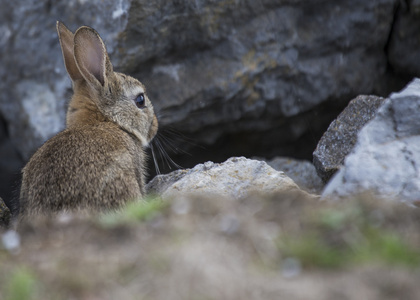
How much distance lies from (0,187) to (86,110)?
3017 mm

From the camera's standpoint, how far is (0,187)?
306 inches

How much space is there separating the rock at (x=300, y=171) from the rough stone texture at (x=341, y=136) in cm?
80

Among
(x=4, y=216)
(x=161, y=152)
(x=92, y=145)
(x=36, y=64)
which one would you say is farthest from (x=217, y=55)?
(x=4, y=216)

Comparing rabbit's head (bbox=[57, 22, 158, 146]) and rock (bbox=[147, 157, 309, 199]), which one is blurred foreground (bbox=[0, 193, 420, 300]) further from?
rabbit's head (bbox=[57, 22, 158, 146])

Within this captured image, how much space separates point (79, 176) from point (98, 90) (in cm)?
137

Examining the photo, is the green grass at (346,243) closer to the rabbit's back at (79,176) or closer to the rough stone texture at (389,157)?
the rough stone texture at (389,157)

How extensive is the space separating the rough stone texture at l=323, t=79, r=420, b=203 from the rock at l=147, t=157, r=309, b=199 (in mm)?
668

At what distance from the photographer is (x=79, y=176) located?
4.23 meters

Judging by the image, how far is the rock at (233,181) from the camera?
4562 millimetres

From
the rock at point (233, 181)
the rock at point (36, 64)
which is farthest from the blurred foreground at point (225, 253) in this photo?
the rock at point (36, 64)

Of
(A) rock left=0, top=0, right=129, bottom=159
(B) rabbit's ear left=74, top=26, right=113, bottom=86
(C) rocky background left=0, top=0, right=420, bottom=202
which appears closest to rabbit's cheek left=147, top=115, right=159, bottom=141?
(C) rocky background left=0, top=0, right=420, bottom=202

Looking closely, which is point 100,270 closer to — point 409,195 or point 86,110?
point 409,195

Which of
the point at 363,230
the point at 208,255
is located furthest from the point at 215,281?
the point at 363,230

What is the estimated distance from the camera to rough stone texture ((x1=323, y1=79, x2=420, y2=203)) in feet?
12.3
